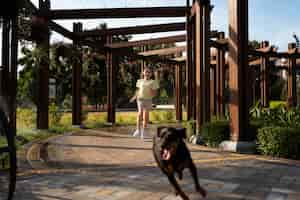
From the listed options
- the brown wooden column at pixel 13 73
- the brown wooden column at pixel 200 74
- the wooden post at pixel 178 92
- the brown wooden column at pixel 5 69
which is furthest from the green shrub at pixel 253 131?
the wooden post at pixel 178 92

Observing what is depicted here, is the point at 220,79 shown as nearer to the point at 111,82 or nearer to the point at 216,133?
the point at 111,82

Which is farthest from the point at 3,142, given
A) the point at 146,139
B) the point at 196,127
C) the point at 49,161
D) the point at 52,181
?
the point at 196,127

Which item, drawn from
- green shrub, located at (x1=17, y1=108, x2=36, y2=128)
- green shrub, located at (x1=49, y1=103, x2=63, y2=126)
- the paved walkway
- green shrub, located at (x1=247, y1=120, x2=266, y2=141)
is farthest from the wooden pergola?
green shrub, located at (x1=17, y1=108, x2=36, y2=128)

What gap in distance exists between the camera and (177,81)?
654 inches

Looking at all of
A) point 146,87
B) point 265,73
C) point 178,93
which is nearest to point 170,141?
point 146,87

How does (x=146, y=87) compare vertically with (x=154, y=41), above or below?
below

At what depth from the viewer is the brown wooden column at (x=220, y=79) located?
46.2 feet

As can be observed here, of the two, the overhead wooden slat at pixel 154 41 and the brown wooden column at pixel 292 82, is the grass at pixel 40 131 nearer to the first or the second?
the overhead wooden slat at pixel 154 41

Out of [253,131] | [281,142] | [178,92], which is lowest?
[281,142]

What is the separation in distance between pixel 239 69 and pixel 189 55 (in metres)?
4.05

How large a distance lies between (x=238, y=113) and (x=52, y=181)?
3758 millimetres

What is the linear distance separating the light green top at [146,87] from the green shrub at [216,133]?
1429mm

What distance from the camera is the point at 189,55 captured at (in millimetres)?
10211

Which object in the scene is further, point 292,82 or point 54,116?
point 292,82
